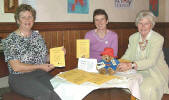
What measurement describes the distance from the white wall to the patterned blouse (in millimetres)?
579

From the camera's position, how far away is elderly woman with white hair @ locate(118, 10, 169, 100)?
2010mm

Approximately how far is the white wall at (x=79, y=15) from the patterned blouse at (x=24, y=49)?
579 mm

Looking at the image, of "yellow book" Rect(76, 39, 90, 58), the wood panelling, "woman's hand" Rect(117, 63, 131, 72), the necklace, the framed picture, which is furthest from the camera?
the wood panelling

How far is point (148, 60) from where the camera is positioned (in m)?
2.09

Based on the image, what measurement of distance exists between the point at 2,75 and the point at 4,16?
0.78 m

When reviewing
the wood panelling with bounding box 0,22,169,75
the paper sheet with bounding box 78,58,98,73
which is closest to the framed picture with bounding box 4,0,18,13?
the wood panelling with bounding box 0,22,169,75

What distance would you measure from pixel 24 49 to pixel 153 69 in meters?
1.44

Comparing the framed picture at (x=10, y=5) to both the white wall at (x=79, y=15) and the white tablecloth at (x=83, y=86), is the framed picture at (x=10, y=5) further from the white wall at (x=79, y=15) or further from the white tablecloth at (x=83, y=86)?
the white tablecloth at (x=83, y=86)

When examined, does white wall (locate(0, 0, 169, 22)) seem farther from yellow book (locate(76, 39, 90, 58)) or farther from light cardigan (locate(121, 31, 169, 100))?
light cardigan (locate(121, 31, 169, 100))

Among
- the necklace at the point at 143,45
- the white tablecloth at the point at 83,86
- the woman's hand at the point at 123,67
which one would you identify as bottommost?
the white tablecloth at the point at 83,86

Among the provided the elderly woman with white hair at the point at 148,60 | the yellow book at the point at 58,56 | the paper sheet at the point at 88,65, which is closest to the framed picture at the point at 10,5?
the yellow book at the point at 58,56

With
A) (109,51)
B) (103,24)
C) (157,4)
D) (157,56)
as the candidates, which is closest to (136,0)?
(157,4)

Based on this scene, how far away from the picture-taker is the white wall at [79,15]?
2.91m

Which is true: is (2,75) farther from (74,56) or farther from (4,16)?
(74,56)
